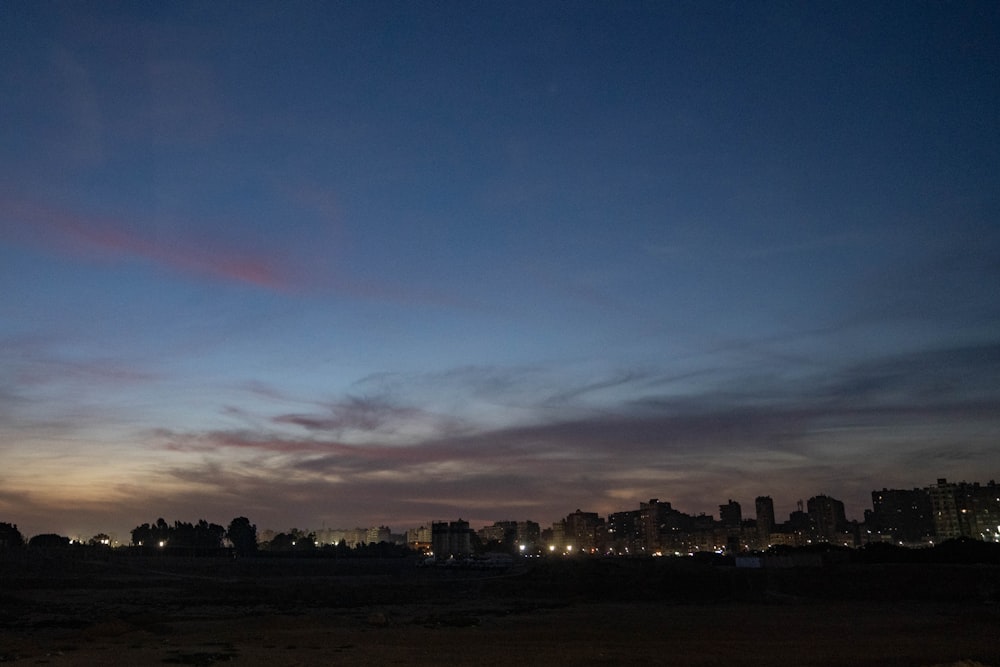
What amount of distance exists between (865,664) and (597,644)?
11.3 meters

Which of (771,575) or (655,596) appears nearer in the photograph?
(655,596)

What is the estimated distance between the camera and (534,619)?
49.6 metres

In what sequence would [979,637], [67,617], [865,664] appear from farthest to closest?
[67,617]
[979,637]
[865,664]

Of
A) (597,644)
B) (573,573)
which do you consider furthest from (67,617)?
(573,573)

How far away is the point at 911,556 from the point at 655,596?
135 feet

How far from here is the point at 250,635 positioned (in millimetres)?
38125

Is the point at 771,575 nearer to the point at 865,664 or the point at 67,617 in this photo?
the point at 865,664

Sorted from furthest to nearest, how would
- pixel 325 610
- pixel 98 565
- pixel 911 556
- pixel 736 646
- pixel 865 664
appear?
1. pixel 98 565
2. pixel 911 556
3. pixel 325 610
4. pixel 736 646
5. pixel 865 664

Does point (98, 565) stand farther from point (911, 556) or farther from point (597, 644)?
point (911, 556)

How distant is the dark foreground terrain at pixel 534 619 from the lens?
105 feet

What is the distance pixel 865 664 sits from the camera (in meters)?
30.0

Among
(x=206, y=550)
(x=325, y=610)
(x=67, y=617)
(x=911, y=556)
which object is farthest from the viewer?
(x=206, y=550)

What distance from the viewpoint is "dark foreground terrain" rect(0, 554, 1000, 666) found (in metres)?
32.0

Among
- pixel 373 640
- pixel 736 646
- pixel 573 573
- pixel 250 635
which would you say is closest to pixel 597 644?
pixel 736 646
